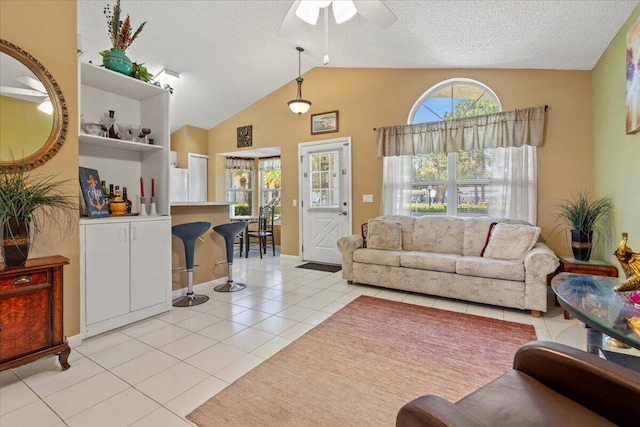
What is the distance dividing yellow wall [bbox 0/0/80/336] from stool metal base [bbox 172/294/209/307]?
1.02m

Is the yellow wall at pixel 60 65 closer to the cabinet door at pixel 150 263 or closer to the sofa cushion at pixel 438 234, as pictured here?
the cabinet door at pixel 150 263

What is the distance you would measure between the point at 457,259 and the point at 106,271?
11.2 ft

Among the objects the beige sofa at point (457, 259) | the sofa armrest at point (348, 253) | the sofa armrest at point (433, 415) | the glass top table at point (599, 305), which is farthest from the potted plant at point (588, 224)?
the sofa armrest at point (433, 415)

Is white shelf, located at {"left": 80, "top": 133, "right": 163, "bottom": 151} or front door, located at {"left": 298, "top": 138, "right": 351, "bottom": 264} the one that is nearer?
white shelf, located at {"left": 80, "top": 133, "right": 163, "bottom": 151}

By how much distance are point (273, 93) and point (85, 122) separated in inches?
143

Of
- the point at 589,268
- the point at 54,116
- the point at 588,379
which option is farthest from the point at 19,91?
the point at 589,268

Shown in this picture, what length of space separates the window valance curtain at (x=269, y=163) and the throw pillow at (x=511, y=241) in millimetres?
5235

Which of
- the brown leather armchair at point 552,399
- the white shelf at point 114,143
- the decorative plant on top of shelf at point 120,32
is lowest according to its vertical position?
the brown leather armchair at point 552,399

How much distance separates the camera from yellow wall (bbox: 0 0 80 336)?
211 centimetres

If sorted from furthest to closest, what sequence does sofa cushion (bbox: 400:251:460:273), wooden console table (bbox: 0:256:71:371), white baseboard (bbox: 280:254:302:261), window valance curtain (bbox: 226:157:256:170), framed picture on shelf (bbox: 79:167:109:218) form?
window valance curtain (bbox: 226:157:256:170)
white baseboard (bbox: 280:254:302:261)
sofa cushion (bbox: 400:251:460:273)
framed picture on shelf (bbox: 79:167:109:218)
wooden console table (bbox: 0:256:71:371)

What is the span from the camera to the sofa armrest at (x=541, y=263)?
2.91 m

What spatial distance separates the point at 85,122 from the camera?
275 centimetres

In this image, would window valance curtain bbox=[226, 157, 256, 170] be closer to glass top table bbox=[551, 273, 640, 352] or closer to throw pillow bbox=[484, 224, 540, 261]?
throw pillow bbox=[484, 224, 540, 261]

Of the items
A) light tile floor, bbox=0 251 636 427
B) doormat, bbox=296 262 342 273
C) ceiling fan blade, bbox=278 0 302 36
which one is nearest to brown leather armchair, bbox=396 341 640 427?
light tile floor, bbox=0 251 636 427
